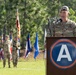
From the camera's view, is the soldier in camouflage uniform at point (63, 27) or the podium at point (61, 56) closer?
the podium at point (61, 56)

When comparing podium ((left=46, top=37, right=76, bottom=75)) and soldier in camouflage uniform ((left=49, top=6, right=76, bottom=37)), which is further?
soldier in camouflage uniform ((left=49, top=6, right=76, bottom=37))

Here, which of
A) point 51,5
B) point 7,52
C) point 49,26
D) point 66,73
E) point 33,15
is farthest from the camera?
point 51,5

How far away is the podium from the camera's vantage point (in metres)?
6.91

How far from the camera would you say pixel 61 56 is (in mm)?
6965

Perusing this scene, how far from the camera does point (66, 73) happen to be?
690 centimetres

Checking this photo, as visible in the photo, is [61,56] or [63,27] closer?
[61,56]

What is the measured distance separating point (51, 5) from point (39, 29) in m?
13.6

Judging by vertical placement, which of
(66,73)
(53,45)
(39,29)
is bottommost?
(39,29)

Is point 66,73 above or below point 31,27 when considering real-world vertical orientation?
above

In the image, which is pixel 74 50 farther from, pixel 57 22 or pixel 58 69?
pixel 57 22

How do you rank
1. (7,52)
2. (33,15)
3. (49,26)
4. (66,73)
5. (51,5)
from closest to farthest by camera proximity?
(66,73)
(49,26)
(7,52)
(33,15)
(51,5)

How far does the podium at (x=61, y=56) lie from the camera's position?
6.91 metres

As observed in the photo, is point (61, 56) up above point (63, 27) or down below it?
below

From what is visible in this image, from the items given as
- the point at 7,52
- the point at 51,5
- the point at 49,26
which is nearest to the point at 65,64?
the point at 49,26
